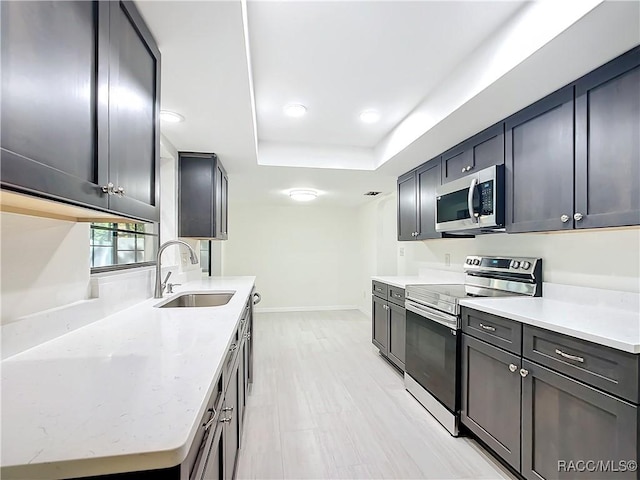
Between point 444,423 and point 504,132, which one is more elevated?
point 504,132

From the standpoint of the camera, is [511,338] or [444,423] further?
Result: [444,423]

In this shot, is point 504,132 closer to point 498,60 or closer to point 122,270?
point 498,60

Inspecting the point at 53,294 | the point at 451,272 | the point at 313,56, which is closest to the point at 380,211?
the point at 451,272

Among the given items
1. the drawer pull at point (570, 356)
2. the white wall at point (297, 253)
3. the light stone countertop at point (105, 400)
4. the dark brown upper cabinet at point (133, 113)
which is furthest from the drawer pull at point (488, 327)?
the white wall at point (297, 253)

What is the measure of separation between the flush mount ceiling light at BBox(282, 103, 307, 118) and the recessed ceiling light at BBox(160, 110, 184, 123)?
0.82 metres

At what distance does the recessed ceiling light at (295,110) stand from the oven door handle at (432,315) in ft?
6.13

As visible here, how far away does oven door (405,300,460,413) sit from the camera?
2.21m

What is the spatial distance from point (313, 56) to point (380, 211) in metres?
3.97

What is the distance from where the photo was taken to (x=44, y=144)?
689 mm

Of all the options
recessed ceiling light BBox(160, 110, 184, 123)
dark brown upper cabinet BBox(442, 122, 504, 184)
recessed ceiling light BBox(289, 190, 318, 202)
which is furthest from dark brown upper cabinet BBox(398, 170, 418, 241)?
recessed ceiling light BBox(160, 110, 184, 123)

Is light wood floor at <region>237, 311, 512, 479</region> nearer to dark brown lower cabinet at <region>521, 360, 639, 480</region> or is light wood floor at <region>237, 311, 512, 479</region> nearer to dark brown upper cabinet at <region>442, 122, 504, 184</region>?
dark brown lower cabinet at <region>521, 360, 639, 480</region>

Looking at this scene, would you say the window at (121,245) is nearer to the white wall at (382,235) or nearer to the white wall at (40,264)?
the white wall at (40,264)

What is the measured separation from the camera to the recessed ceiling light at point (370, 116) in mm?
2671

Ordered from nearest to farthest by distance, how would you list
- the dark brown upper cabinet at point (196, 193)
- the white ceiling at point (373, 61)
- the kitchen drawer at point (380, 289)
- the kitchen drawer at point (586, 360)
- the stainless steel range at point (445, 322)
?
the kitchen drawer at point (586, 360) < the white ceiling at point (373, 61) < the stainless steel range at point (445, 322) < the dark brown upper cabinet at point (196, 193) < the kitchen drawer at point (380, 289)
